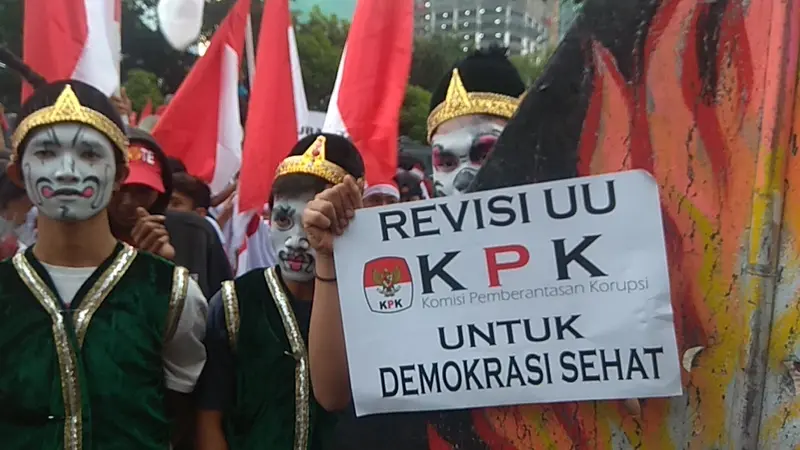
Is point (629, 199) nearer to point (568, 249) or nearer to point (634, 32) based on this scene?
point (568, 249)

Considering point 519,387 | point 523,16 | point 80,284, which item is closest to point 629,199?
point 519,387

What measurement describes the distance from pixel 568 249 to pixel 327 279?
23.5 inches

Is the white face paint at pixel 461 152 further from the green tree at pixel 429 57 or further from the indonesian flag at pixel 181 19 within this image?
the green tree at pixel 429 57

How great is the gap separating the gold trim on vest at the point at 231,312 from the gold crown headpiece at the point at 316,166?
0.42 m

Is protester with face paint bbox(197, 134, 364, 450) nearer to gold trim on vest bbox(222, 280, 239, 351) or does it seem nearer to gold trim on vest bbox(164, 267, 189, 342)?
gold trim on vest bbox(222, 280, 239, 351)

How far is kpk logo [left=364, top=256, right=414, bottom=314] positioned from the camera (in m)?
1.81

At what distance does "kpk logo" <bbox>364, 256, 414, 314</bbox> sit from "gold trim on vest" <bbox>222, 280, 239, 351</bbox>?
0.71 meters

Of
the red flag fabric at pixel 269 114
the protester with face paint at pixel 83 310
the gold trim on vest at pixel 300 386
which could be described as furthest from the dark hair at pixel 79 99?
the red flag fabric at pixel 269 114

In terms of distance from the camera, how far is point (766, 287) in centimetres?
146

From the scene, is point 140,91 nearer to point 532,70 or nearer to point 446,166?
point 532,70

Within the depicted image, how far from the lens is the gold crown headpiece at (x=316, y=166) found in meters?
2.59

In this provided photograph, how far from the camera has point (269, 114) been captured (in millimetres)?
5559

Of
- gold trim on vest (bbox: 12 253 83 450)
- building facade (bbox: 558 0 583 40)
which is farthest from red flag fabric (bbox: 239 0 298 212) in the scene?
gold trim on vest (bbox: 12 253 83 450)

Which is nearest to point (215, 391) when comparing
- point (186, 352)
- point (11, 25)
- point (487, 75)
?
point (186, 352)
